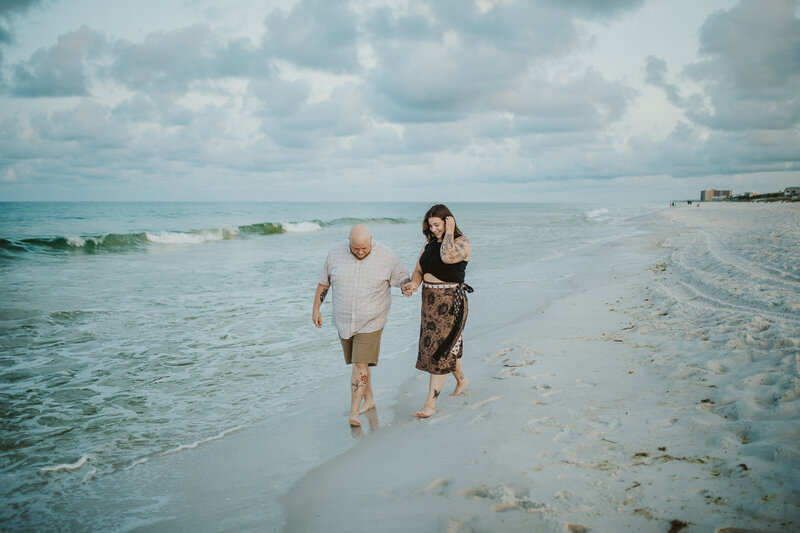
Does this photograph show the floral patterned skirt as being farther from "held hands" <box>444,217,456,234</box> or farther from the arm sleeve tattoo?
"held hands" <box>444,217,456,234</box>

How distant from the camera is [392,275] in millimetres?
4883

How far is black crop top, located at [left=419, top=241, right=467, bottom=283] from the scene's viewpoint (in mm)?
4469

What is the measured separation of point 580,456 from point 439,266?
77.8 inches

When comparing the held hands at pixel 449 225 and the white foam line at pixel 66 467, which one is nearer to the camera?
the white foam line at pixel 66 467

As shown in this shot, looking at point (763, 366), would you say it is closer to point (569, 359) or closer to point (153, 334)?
point (569, 359)

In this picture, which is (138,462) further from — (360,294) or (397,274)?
(397,274)

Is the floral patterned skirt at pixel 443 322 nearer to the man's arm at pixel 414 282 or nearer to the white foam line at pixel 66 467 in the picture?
the man's arm at pixel 414 282

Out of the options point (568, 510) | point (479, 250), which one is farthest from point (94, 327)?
point (479, 250)

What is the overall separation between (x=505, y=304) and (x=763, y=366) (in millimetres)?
6122

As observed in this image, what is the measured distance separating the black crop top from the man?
0.36 m

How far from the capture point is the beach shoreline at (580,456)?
2.70 metres

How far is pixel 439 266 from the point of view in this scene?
14.7 feet

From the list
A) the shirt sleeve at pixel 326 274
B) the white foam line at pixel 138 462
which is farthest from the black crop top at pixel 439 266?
the white foam line at pixel 138 462

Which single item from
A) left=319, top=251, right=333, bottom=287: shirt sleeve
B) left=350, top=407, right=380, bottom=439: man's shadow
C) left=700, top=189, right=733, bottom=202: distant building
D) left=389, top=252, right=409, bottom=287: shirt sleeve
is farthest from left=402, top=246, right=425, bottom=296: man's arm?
left=700, top=189, right=733, bottom=202: distant building
